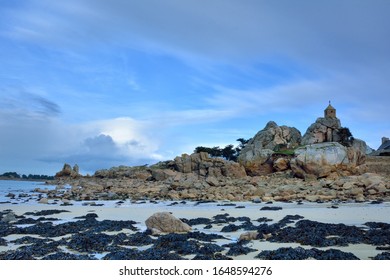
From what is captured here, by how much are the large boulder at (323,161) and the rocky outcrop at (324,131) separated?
74.5 ft

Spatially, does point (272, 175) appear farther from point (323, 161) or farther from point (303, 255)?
point (303, 255)

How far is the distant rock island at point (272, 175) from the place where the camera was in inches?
912

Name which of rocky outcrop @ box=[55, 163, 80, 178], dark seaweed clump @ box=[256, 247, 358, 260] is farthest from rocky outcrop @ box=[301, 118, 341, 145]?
dark seaweed clump @ box=[256, 247, 358, 260]

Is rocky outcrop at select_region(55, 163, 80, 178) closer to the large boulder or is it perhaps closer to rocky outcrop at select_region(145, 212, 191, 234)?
the large boulder

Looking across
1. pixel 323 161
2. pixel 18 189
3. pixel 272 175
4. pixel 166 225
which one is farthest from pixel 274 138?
pixel 166 225

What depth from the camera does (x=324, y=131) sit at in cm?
6197

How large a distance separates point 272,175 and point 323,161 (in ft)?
21.0

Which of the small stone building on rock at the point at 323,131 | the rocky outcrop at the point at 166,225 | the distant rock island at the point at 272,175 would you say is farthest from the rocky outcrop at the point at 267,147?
the rocky outcrop at the point at 166,225

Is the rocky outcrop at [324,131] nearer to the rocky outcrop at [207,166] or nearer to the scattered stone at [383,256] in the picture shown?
the rocky outcrop at [207,166]

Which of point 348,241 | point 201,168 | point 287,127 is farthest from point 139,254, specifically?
point 287,127

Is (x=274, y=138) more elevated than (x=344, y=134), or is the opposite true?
(x=344, y=134)

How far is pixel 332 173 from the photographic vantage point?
34719 mm
